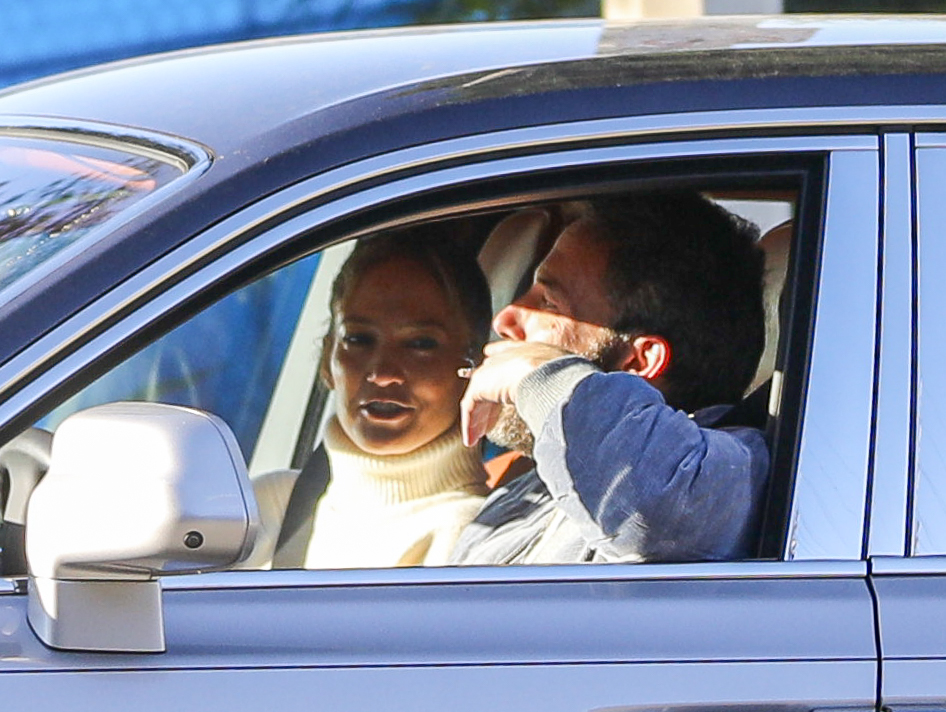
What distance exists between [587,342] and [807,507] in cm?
42

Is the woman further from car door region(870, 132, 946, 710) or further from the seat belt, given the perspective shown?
car door region(870, 132, 946, 710)

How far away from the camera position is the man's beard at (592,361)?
2082mm

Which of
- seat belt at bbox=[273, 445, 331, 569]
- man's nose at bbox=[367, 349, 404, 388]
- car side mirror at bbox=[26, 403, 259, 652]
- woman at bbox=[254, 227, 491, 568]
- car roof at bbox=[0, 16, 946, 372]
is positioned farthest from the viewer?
man's nose at bbox=[367, 349, 404, 388]

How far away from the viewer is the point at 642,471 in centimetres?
190

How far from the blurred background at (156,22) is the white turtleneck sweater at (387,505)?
4395mm

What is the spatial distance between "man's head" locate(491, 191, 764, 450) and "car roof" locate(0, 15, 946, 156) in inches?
8.6

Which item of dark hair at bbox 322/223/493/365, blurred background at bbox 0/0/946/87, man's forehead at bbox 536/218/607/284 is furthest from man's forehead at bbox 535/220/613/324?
blurred background at bbox 0/0/946/87

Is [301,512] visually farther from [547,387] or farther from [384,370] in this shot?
[547,387]

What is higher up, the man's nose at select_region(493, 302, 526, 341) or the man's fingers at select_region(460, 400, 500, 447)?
the man's nose at select_region(493, 302, 526, 341)

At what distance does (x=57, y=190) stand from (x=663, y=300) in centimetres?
75

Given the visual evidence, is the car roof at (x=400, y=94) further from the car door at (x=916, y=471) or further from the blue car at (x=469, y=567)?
the car door at (x=916, y=471)

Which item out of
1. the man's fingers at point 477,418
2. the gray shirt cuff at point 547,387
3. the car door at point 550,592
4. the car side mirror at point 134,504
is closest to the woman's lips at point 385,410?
the man's fingers at point 477,418

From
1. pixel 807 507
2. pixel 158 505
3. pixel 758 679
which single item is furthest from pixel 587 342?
pixel 158 505

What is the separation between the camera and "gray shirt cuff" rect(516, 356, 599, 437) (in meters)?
1.96
